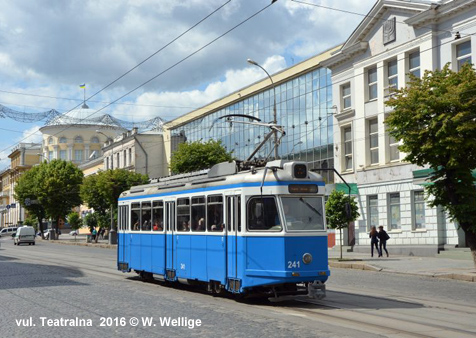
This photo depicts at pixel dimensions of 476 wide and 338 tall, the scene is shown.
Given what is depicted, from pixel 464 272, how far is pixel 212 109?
144ft

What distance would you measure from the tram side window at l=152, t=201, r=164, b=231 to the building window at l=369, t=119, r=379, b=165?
22.2 metres

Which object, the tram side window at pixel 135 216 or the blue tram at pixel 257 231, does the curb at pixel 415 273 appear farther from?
the tram side window at pixel 135 216

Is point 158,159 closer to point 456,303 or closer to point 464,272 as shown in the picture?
point 464,272

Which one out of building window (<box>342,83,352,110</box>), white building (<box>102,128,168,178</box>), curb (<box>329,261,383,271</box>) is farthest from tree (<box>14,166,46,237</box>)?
curb (<box>329,261,383,271</box>)

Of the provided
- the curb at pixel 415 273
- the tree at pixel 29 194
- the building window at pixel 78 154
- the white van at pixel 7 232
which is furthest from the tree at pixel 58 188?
the curb at pixel 415 273

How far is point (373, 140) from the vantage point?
38500 mm

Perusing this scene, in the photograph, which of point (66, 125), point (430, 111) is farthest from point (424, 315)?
point (66, 125)

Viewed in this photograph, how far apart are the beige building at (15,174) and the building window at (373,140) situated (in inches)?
3860

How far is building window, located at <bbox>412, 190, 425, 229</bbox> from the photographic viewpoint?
34250mm

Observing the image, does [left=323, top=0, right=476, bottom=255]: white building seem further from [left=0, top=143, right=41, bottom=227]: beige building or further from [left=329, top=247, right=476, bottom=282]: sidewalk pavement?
[left=0, top=143, right=41, bottom=227]: beige building

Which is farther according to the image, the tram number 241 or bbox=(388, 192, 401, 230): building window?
bbox=(388, 192, 401, 230): building window

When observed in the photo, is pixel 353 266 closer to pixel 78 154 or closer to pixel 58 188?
pixel 58 188

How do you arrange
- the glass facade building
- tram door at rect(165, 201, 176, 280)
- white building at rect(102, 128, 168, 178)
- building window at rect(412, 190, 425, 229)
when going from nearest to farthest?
tram door at rect(165, 201, 176, 280)
building window at rect(412, 190, 425, 229)
the glass facade building
white building at rect(102, 128, 168, 178)

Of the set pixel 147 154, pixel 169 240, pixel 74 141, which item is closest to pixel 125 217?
pixel 169 240
